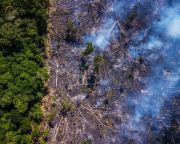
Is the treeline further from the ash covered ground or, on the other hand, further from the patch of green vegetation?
the patch of green vegetation

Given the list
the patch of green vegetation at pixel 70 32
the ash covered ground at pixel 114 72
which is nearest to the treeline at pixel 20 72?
the ash covered ground at pixel 114 72

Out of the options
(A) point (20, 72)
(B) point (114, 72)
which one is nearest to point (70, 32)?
(B) point (114, 72)

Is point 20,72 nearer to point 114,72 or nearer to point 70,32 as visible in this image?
point 70,32

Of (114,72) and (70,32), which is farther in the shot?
(70,32)

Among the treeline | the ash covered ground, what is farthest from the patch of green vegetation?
the treeline

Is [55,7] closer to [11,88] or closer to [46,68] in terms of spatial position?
[46,68]

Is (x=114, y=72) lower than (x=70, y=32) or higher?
lower
